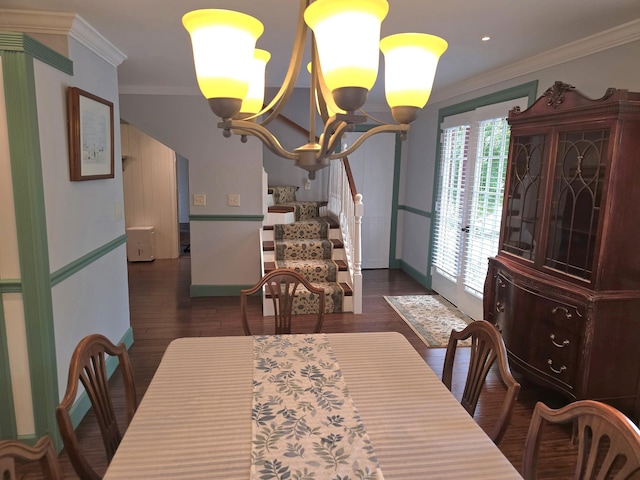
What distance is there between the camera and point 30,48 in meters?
2.01

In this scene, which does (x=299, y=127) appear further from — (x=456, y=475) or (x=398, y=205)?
(x=456, y=475)

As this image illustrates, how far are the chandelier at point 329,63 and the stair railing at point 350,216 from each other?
9.26 ft

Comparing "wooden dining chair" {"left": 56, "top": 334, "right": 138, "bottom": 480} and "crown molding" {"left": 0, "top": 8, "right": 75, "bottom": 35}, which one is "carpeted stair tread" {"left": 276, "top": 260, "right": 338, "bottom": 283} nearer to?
"crown molding" {"left": 0, "top": 8, "right": 75, "bottom": 35}

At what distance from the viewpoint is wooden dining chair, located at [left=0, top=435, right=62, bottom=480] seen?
939 mm

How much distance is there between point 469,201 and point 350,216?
120cm

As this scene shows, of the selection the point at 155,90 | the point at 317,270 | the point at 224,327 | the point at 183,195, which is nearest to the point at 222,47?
the point at 224,327

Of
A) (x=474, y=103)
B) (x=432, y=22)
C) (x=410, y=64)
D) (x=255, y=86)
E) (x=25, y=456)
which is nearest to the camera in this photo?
(x=25, y=456)

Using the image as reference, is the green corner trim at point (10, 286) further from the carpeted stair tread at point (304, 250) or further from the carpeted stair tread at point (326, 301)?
the carpeted stair tread at point (304, 250)

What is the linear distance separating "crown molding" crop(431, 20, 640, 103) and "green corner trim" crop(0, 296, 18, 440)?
12.1 feet

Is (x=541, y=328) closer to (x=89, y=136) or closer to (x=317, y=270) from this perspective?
(x=317, y=270)

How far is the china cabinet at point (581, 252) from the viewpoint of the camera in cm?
231

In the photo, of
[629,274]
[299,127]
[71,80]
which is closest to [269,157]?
[299,127]

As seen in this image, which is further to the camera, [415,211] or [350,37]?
[415,211]

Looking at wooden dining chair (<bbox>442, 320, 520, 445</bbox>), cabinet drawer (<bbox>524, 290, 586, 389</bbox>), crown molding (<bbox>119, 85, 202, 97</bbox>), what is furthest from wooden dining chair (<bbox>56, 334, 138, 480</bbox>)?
crown molding (<bbox>119, 85, 202, 97</bbox>)
